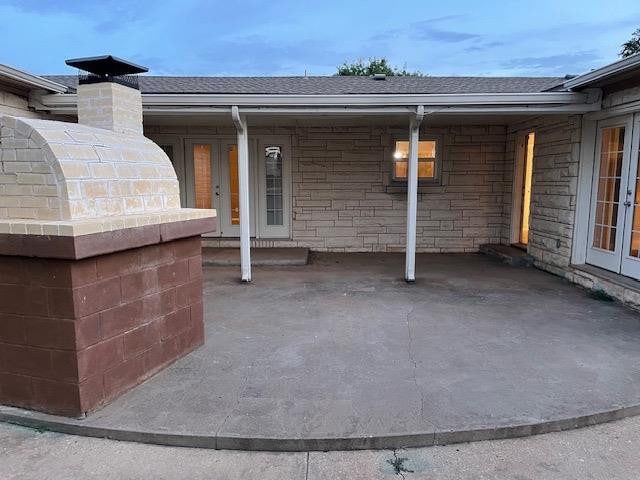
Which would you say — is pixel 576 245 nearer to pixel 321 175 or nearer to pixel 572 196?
pixel 572 196

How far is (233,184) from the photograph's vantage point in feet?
28.6

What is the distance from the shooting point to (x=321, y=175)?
8578 millimetres

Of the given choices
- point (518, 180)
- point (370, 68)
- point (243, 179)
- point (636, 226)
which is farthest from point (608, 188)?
point (370, 68)

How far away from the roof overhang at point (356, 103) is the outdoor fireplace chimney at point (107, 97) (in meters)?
1.66

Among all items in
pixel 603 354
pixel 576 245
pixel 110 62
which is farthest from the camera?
pixel 576 245

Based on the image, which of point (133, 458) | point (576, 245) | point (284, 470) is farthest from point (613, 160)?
point (133, 458)

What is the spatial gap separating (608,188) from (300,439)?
5471mm

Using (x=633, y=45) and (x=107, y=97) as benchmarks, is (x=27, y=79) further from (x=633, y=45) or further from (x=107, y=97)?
(x=633, y=45)

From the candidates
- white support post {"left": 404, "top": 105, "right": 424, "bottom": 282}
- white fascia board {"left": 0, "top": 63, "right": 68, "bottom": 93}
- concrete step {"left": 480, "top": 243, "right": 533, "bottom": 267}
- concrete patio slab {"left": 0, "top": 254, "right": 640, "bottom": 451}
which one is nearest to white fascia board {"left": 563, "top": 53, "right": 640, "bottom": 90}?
white support post {"left": 404, "top": 105, "right": 424, "bottom": 282}

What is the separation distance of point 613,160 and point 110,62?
5.98 m

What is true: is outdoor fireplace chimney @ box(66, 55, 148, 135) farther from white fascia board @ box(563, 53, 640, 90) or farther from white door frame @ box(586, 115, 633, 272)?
white door frame @ box(586, 115, 633, 272)

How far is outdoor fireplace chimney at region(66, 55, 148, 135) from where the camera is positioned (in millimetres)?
3791

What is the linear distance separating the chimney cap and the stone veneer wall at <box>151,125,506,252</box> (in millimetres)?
4447

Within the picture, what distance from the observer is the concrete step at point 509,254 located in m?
7.43
